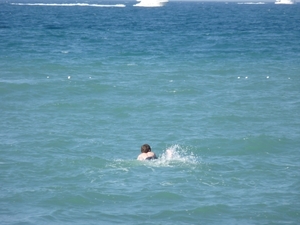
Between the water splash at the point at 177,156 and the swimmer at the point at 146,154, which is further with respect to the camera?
the water splash at the point at 177,156

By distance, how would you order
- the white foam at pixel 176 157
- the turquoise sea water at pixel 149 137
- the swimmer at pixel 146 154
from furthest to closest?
the white foam at pixel 176 157
the swimmer at pixel 146 154
the turquoise sea water at pixel 149 137

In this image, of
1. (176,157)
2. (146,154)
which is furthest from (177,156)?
(146,154)

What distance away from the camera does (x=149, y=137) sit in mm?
20281

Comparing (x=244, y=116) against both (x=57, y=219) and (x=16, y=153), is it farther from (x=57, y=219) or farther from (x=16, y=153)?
(x=57, y=219)

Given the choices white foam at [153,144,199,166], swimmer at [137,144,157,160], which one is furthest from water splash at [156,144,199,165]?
swimmer at [137,144,157,160]

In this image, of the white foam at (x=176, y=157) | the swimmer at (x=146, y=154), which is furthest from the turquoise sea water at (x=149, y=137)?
the swimmer at (x=146, y=154)

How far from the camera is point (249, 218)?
13352 millimetres

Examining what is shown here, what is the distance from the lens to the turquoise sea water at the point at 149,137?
46.0ft

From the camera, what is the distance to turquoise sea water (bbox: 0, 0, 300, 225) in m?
14.0

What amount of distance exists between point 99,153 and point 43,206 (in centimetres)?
449

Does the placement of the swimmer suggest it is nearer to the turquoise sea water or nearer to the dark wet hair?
the dark wet hair

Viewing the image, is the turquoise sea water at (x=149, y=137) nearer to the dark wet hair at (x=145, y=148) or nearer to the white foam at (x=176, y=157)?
the white foam at (x=176, y=157)

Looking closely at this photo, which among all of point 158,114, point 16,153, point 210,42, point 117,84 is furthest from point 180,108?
point 210,42

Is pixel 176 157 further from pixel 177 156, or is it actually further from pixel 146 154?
pixel 146 154
